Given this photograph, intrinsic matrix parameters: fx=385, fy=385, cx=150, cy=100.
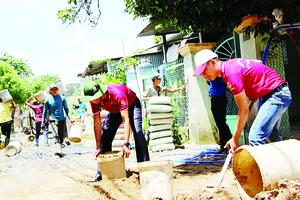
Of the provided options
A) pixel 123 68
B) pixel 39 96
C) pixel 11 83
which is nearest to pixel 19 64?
pixel 11 83

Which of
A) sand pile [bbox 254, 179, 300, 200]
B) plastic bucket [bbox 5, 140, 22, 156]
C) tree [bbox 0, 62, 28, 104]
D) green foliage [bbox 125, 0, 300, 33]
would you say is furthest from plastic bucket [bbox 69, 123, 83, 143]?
tree [bbox 0, 62, 28, 104]

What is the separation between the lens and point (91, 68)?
90.3ft

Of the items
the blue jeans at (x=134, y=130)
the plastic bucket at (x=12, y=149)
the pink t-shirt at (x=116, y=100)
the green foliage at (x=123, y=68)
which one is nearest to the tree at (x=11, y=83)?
the green foliage at (x=123, y=68)

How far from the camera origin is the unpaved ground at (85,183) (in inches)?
177

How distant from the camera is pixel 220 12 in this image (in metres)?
5.79

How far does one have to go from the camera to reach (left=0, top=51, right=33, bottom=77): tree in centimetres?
5172

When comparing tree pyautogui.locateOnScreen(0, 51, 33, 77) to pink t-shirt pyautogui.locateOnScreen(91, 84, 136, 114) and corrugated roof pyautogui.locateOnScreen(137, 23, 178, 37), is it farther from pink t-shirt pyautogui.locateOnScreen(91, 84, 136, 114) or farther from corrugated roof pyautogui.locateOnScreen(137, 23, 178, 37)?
pink t-shirt pyautogui.locateOnScreen(91, 84, 136, 114)

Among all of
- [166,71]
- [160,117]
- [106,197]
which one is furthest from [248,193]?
[166,71]

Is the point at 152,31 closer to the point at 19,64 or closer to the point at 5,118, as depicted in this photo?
the point at 5,118

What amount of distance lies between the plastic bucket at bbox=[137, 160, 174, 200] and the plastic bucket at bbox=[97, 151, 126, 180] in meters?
1.30

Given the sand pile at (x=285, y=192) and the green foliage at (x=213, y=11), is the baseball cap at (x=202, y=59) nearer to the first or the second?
the sand pile at (x=285, y=192)

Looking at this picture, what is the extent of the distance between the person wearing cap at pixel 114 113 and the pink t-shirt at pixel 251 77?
1720 mm

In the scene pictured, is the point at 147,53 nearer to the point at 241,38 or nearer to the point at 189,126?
the point at 189,126

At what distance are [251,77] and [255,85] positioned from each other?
4.4 inches
